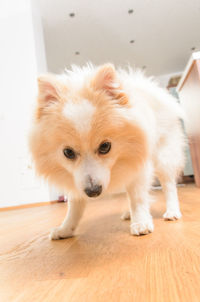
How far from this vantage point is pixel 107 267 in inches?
36.8

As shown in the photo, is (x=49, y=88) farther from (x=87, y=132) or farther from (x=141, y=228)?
(x=141, y=228)

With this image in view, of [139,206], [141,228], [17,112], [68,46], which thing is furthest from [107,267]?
[68,46]

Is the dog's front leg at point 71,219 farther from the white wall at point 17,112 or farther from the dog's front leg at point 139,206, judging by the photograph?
the white wall at point 17,112

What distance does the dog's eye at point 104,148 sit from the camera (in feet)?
4.18

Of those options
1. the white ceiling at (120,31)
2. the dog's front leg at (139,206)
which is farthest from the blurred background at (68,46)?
the dog's front leg at (139,206)

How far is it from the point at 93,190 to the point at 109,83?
1.91 feet

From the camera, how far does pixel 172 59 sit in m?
7.89

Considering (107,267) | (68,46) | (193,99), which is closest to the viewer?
(107,267)

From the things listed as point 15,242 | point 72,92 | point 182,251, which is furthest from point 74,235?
point 72,92

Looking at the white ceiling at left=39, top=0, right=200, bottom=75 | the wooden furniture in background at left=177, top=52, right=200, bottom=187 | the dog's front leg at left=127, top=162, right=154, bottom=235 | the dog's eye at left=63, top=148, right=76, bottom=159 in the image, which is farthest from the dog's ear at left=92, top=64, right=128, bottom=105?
the white ceiling at left=39, top=0, right=200, bottom=75

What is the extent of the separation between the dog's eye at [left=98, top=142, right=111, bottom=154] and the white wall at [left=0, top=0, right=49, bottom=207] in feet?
11.3

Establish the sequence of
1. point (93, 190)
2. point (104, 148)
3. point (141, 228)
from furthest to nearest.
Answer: point (141, 228) → point (104, 148) → point (93, 190)

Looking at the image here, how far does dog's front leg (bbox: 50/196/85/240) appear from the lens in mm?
1572

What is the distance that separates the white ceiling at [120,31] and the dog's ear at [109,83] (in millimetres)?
4816
